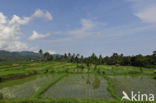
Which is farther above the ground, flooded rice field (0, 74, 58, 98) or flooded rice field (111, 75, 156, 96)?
flooded rice field (111, 75, 156, 96)

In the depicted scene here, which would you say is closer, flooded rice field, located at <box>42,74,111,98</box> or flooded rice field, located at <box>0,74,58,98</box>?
flooded rice field, located at <box>42,74,111,98</box>

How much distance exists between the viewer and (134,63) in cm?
7869

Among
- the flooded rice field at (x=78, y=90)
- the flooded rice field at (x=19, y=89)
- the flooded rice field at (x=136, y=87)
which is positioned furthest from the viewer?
the flooded rice field at (x=136, y=87)

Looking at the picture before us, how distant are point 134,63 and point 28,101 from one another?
265 ft

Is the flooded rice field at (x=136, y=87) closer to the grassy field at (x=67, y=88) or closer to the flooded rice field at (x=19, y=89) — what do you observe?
the grassy field at (x=67, y=88)

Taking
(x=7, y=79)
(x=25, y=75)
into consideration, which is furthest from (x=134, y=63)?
(x=7, y=79)

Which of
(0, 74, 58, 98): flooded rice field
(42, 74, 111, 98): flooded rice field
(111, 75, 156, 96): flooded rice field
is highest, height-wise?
(111, 75, 156, 96): flooded rice field

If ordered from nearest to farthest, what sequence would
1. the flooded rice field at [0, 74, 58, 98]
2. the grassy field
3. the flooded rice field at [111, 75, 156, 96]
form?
1. the grassy field
2. the flooded rice field at [0, 74, 58, 98]
3. the flooded rice field at [111, 75, 156, 96]

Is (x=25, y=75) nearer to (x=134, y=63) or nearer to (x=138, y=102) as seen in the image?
(x=138, y=102)

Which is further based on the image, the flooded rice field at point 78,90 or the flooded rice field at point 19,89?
the flooded rice field at point 19,89

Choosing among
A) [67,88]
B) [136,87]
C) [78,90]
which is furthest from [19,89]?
[136,87]

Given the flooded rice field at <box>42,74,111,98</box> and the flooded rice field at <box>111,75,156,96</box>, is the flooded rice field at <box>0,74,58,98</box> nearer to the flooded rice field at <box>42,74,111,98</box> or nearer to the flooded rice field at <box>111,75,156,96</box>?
the flooded rice field at <box>42,74,111,98</box>

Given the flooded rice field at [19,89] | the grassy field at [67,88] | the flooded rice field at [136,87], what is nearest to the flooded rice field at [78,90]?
the grassy field at [67,88]

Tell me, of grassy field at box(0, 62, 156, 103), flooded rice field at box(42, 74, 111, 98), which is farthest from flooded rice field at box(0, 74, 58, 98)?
flooded rice field at box(42, 74, 111, 98)
